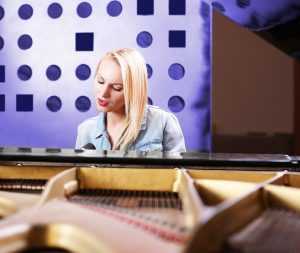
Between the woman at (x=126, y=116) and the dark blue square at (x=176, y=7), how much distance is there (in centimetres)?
50

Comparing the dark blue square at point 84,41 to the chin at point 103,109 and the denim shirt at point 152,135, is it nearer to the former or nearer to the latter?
the chin at point 103,109

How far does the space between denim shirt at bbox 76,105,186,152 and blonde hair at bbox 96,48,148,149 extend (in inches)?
2.0

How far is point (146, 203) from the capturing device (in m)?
1.66

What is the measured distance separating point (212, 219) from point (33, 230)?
0.41 meters

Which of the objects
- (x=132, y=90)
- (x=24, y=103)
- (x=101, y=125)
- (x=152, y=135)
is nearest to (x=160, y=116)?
(x=152, y=135)

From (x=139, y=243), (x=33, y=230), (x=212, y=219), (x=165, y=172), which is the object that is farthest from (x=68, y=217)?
(x=165, y=172)

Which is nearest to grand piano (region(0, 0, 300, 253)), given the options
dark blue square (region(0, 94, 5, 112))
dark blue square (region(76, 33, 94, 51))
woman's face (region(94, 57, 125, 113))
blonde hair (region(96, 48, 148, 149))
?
blonde hair (region(96, 48, 148, 149))

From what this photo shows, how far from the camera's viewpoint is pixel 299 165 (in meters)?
1.86

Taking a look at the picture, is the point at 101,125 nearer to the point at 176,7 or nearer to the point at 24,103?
the point at 24,103

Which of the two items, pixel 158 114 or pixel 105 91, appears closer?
pixel 158 114

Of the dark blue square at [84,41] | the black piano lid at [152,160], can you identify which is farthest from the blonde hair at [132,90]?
the black piano lid at [152,160]

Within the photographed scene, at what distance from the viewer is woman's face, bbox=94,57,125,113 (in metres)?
3.77

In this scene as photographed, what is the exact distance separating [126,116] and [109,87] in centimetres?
28

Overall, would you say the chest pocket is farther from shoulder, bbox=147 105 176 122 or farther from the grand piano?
the grand piano
